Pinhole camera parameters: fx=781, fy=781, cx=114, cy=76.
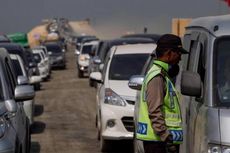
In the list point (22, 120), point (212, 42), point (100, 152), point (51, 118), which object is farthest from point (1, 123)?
point (51, 118)

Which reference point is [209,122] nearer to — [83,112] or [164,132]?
[164,132]

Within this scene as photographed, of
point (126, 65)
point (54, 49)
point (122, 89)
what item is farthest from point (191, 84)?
point (54, 49)

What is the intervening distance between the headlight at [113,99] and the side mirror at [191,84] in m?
5.92

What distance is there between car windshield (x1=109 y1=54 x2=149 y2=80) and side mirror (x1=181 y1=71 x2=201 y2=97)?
7.19 metres

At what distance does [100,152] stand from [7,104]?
15.0 feet

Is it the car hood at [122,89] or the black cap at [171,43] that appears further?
the car hood at [122,89]

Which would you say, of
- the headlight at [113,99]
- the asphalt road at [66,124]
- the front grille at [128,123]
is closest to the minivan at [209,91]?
the front grille at [128,123]

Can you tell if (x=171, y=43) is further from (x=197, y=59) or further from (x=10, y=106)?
(x=10, y=106)

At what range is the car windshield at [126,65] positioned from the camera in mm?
14414

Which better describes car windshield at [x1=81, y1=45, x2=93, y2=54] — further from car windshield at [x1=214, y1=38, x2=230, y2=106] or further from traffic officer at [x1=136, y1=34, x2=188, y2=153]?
traffic officer at [x1=136, y1=34, x2=188, y2=153]

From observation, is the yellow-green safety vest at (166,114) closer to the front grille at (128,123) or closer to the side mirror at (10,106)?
the side mirror at (10,106)

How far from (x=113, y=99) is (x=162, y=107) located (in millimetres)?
6302

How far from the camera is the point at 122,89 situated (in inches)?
528

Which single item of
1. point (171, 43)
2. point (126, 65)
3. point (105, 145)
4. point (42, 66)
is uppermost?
point (171, 43)
